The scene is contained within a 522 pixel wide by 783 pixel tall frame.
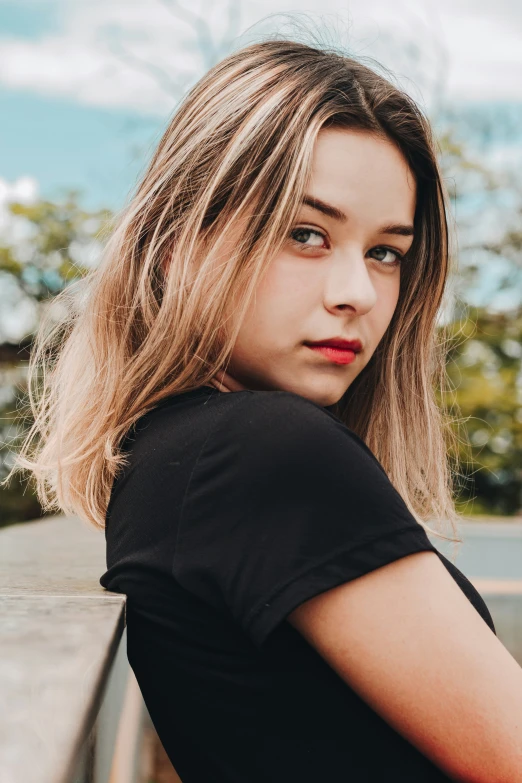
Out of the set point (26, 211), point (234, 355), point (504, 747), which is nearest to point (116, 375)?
point (234, 355)

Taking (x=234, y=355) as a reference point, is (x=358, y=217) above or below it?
above

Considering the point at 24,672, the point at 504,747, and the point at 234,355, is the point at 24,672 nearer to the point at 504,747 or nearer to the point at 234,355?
the point at 504,747

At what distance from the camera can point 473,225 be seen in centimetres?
1329

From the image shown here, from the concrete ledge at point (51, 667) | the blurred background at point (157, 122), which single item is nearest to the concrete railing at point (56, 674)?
the concrete ledge at point (51, 667)

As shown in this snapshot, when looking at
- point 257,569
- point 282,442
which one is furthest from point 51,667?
point 282,442

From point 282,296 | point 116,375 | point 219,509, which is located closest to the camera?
point 219,509

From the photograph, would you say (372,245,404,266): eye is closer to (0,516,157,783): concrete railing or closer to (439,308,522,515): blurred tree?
(0,516,157,783): concrete railing

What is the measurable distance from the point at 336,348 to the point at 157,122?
10.8 meters

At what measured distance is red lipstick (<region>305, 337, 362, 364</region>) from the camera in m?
1.44

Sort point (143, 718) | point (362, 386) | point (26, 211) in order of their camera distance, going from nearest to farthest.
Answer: point (362, 386) < point (143, 718) < point (26, 211)

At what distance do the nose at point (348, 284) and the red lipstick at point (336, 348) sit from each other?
0.06m

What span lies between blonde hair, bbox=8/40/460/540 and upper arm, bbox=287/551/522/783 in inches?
20.0

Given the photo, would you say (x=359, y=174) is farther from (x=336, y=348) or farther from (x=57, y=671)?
(x=57, y=671)

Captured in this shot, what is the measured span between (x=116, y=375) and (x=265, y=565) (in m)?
0.61
